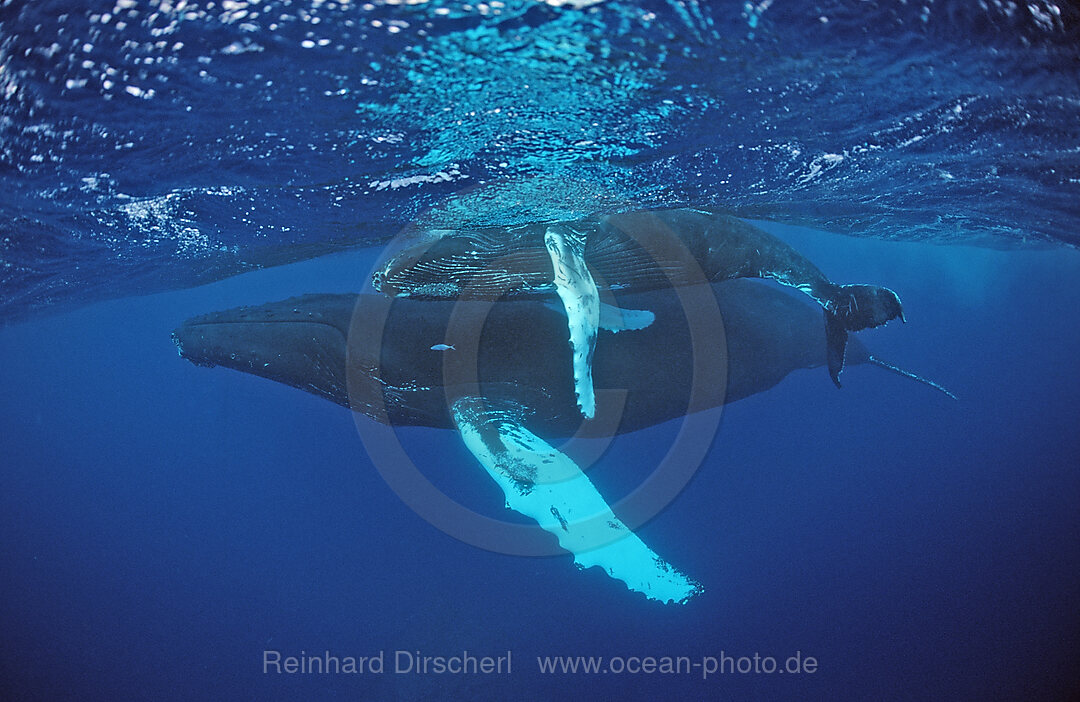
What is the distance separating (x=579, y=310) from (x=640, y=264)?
2.11m

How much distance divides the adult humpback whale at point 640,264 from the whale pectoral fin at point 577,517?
2.18 meters

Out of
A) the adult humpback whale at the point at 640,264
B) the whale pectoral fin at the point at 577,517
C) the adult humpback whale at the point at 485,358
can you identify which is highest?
the adult humpback whale at the point at 640,264

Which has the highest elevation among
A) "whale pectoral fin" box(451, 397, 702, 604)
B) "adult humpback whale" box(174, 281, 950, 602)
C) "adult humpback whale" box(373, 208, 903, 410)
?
"adult humpback whale" box(373, 208, 903, 410)

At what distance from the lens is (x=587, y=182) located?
302 inches

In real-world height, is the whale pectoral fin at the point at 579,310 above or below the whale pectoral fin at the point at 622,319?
above

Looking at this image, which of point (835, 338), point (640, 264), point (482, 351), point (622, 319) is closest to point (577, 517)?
point (482, 351)

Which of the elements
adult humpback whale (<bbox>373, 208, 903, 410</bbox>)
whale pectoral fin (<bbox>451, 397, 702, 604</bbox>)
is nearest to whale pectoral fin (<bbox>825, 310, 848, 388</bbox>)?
adult humpback whale (<bbox>373, 208, 903, 410</bbox>)

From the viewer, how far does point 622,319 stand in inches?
281

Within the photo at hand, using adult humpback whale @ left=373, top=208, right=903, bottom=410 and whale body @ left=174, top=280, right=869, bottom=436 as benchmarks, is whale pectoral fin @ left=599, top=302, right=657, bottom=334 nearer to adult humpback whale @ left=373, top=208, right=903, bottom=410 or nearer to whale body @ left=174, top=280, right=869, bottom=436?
whale body @ left=174, top=280, right=869, bottom=436

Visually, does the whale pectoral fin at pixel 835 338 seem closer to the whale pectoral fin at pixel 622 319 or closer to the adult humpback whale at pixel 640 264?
the adult humpback whale at pixel 640 264

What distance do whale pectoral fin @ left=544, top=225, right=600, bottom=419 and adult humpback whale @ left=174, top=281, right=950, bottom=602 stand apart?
4.57 feet

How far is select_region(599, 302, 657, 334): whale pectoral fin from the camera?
6.99 meters

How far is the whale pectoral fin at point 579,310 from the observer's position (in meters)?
5.14

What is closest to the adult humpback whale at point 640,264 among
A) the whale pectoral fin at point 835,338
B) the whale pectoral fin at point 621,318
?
the whale pectoral fin at point 835,338
